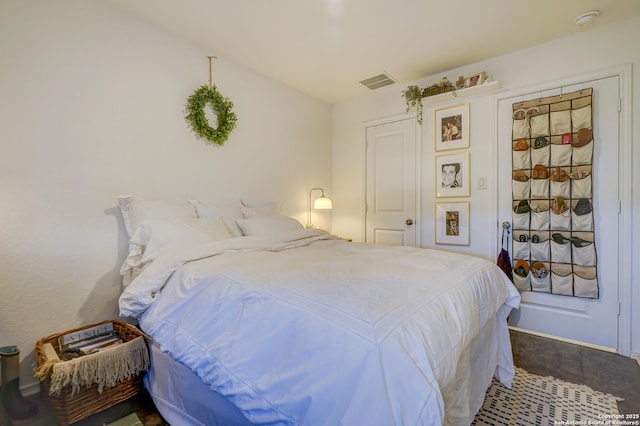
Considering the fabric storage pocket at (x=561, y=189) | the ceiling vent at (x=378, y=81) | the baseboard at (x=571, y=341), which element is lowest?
the baseboard at (x=571, y=341)

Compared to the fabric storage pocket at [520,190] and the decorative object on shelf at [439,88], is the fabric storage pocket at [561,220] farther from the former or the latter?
the decorative object on shelf at [439,88]

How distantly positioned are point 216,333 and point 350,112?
3.55 meters

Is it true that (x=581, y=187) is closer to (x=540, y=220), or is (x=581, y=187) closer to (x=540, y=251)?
(x=540, y=220)

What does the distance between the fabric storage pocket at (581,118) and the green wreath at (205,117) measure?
3.06 metres

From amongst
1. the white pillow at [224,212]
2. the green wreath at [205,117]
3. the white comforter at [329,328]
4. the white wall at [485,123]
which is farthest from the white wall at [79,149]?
the white wall at [485,123]

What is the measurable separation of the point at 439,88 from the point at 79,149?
3.32m

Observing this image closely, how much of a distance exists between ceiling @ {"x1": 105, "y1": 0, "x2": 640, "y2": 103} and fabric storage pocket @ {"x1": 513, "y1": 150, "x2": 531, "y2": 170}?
1007 mm

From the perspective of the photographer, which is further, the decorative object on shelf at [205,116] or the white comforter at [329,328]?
the decorative object on shelf at [205,116]

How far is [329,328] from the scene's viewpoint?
0.96 m

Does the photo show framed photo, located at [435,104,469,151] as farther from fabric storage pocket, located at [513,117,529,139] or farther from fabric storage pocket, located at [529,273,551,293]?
fabric storage pocket, located at [529,273,551,293]

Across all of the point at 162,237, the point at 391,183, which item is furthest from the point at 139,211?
the point at 391,183

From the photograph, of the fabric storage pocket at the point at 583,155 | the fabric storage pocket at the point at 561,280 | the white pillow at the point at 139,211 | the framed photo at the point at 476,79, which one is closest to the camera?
the white pillow at the point at 139,211

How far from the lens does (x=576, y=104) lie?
8.39ft

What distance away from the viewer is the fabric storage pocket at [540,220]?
2.70 meters
